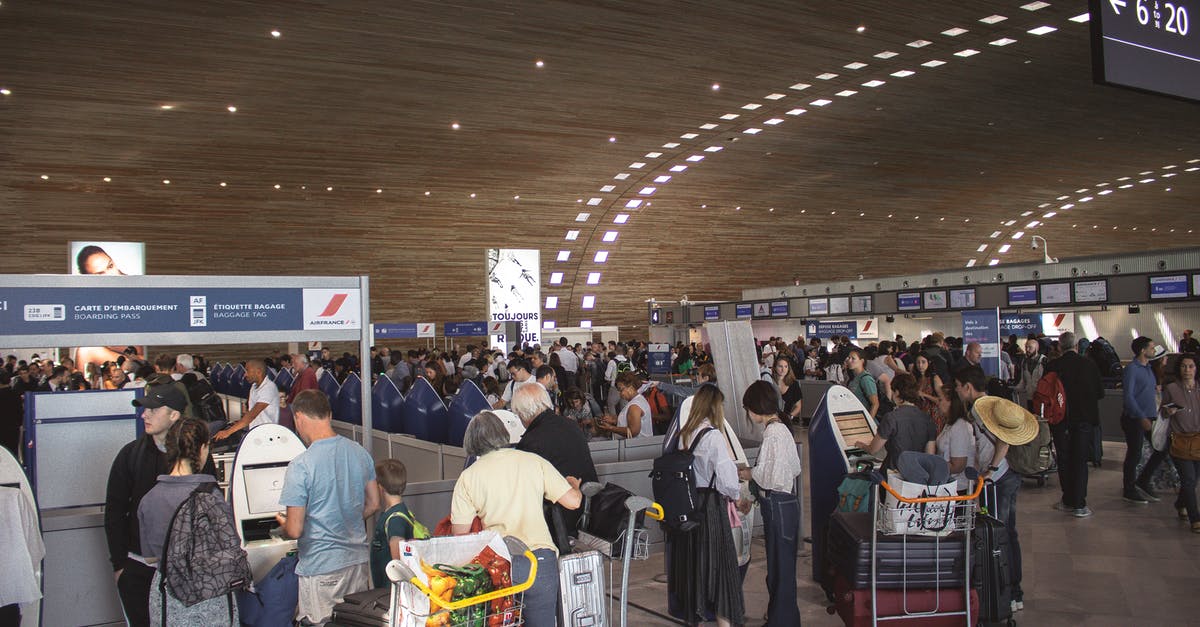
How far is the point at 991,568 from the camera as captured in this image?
4773 millimetres

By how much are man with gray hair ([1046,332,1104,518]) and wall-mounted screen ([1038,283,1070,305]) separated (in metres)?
8.48

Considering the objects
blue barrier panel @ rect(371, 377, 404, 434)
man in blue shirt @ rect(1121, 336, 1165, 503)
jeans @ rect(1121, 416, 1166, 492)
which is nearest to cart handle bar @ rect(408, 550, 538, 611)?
blue barrier panel @ rect(371, 377, 404, 434)

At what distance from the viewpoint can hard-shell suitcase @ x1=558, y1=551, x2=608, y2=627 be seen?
3674mm

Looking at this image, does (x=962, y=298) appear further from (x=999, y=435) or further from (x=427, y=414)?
(x=999, y=435)

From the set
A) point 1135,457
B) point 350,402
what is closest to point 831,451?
point 1135,457

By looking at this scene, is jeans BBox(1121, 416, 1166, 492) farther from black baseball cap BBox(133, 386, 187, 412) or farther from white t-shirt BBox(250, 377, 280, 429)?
black baseball cap BBox(133, 386, 187, 412)

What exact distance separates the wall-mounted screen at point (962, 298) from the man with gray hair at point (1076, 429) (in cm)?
1012

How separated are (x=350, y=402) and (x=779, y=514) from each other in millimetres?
7211

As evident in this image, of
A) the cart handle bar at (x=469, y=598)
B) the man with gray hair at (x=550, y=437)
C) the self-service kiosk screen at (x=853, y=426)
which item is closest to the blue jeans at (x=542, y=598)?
the cart handle bar at (x=469, y=598)

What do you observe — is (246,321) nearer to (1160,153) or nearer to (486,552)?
(486,552)

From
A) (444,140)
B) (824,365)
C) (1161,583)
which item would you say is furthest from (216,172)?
(1161,583)

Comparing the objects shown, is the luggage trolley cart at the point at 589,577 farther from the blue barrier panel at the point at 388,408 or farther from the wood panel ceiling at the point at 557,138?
the wood panel ceiling at the point at 557,138

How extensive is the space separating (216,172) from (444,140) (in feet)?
21.9

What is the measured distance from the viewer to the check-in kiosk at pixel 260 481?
16.4ft
